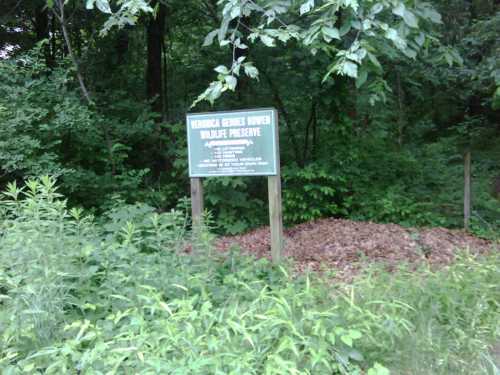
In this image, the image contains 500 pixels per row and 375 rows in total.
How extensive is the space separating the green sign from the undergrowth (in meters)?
1.48

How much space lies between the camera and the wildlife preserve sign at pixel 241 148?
553cm

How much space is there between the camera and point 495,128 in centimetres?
1425

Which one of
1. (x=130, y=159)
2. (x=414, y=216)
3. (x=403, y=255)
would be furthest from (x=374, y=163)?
(x=130, y=159)

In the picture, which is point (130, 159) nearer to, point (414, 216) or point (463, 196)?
point (414, 216)

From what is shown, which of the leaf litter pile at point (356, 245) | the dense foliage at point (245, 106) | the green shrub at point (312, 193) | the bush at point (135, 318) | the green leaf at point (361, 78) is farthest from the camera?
the green shrub at point (312, 193)

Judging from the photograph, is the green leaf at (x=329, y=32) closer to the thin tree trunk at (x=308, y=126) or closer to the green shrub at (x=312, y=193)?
the green shrub at (x=312, y=193)

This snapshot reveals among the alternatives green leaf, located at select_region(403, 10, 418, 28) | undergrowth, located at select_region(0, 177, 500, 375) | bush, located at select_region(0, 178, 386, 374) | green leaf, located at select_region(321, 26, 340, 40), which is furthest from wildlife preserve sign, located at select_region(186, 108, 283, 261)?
green leaf, located at select_region(403, 10, 418, 28)

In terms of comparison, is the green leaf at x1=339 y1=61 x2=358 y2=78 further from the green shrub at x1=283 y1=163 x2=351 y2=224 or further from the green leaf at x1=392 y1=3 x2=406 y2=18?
the green shrub at x1=283 y1=163 x2=351 y2=224

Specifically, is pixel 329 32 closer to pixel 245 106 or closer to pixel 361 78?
pixel 361 78

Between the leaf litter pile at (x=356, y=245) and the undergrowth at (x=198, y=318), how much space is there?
65.8 inches

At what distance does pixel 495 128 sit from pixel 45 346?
14362 millimetres

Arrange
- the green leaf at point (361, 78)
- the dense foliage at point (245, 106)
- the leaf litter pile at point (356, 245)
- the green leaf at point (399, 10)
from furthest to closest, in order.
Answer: the dense foliage at point (245, 106)
the leaf litter pile at point (356, 245)
the green leaf at point (361, 78)
the green leaf at point (399, 10)

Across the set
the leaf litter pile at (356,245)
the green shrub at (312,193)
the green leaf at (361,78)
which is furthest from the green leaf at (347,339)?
the green shrub at (312,193)

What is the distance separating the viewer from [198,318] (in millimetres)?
3273
